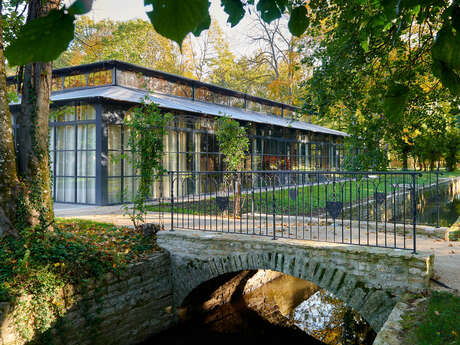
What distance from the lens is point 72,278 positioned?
5.18m

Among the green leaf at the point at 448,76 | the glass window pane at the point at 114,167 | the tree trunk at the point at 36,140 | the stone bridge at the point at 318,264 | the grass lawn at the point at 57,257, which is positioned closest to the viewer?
the green leaf at the point at 448,76

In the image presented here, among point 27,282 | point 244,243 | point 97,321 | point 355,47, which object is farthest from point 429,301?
point 27,282

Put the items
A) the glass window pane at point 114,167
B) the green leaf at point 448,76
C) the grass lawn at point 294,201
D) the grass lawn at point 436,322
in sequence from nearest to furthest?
1. the green leaf at point 448,76
2. the grass lawn at point 436,322
3. the grass lawn at point 294,201
4. the glass window pane at point 114,167

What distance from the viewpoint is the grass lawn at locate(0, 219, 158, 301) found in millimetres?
4715

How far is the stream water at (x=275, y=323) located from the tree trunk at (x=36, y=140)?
3.03 meters

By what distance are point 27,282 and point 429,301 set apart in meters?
5.02

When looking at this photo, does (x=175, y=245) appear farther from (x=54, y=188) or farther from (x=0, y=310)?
(x=54, y=188)

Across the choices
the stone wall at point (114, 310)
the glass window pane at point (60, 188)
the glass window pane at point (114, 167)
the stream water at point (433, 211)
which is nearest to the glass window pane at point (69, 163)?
the glass window pane at point (60, 188)

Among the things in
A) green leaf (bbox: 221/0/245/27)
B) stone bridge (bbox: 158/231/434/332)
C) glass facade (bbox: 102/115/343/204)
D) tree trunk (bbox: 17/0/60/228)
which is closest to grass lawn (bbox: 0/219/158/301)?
tree trunk (bbox: 17/0/60/228)

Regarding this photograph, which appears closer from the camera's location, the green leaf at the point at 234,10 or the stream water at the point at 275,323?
the green leaf at the point at 234,10

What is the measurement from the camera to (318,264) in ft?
17.0

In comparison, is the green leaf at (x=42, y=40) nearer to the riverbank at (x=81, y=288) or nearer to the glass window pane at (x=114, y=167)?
the riverbank at (x=81, y=288)

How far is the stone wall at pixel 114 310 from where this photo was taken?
15.6 feet

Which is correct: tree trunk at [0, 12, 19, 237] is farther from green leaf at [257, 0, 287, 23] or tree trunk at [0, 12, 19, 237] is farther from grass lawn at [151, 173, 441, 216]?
green leaf at [257, 0, 287, 23]
